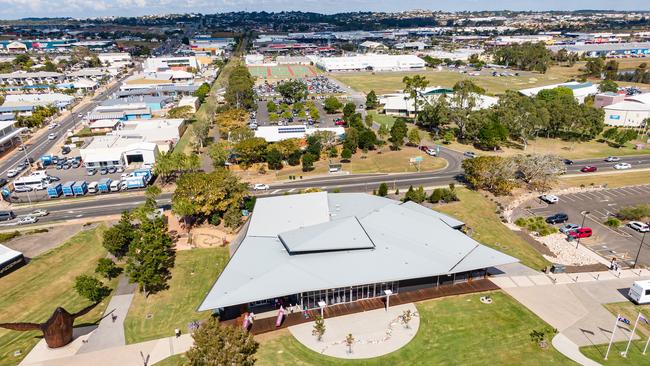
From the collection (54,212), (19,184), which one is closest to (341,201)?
(54,212)

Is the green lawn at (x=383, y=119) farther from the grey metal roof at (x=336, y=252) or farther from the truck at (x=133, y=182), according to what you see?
the truck at (x=133, y=182)

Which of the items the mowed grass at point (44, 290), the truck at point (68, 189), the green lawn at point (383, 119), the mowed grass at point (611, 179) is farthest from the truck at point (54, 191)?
the mowed grass at point (611, 179)

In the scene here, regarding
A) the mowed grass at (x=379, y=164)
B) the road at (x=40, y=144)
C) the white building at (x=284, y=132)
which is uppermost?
the white building at (x=284, y=132)

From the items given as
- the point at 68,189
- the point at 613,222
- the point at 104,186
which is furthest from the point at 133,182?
the point at 613,222

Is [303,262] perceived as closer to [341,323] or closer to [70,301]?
[341,323]

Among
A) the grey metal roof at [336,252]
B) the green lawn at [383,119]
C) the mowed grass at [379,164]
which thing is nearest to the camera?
the grey metal roof at [336,252]

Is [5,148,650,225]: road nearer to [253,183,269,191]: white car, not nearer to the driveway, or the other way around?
[253,183,269,191]: white car

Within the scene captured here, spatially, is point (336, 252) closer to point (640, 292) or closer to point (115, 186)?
point (640, 292)
